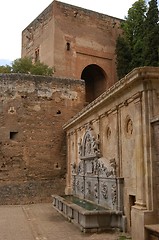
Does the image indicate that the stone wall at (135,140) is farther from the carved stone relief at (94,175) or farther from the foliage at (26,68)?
the foliage at (26,68)

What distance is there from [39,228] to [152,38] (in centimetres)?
1484

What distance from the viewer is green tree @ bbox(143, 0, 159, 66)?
21609 millimetres

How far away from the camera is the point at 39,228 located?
11.1 meters

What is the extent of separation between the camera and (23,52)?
31.3 meters

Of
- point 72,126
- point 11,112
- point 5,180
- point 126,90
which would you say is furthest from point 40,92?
point 126,90

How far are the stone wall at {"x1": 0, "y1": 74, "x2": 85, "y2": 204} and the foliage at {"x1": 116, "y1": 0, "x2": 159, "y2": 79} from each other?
5.90 metres

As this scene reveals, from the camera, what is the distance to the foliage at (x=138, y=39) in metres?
21.8

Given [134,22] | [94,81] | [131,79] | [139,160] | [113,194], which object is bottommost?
[113,194]

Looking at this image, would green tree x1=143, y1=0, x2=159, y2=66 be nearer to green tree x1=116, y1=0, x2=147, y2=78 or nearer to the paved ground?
green tree x1=116, y1=0, x2=147, y2=78

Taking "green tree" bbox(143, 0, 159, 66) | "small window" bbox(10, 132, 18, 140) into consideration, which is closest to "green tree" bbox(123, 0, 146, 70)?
"green tree" bbox(143, 0, 159, 66)

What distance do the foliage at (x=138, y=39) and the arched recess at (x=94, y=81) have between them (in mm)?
2697

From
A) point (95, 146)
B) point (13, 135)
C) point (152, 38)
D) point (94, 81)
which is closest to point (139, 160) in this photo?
point (95, 146)

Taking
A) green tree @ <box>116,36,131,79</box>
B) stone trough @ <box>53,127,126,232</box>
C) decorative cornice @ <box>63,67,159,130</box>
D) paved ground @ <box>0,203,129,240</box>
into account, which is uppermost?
green tree @ <box>116,36,131,79</box>

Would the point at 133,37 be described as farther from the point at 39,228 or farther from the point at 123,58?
the point at 39,228
